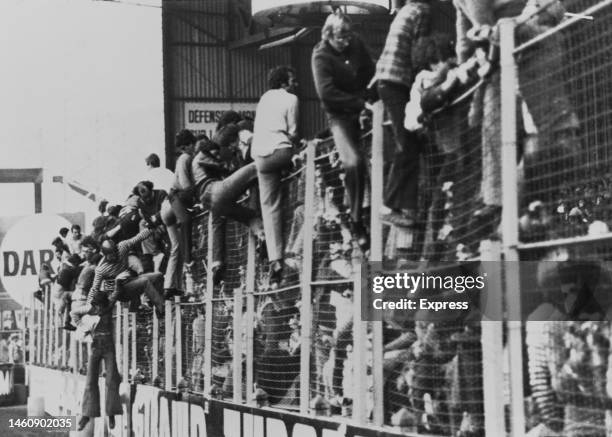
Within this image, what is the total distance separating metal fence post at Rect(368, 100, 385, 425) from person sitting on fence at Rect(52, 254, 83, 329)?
950cm

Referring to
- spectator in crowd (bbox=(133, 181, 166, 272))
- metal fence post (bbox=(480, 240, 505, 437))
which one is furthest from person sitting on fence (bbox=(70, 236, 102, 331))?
metal fence post (bbox=(480, 240, 505, 437))

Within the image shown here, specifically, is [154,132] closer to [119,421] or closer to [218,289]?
[119,421]

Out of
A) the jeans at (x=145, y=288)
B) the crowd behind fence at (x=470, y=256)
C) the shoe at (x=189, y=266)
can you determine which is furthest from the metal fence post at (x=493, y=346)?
the jeans at (x=145, y=288)

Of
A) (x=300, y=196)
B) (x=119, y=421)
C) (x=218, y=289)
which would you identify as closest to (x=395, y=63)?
(x=300, y=196)

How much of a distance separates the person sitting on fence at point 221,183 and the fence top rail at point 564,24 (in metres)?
3.45

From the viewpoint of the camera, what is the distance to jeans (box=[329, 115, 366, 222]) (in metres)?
5.13

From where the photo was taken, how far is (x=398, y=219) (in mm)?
4566

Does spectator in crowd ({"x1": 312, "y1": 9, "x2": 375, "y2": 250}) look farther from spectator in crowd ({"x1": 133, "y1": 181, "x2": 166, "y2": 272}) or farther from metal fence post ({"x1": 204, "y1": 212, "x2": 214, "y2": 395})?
spectator in crowd ({"x1": 133, "y1": 181, "x2": 166, "y2": 272})

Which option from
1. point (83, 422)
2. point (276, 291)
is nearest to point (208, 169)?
point (276, 291)

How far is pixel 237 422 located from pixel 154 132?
17.2 m

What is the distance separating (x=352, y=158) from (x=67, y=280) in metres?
9.44

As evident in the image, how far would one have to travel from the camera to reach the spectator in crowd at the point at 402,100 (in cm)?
455

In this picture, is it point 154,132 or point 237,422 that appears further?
point 154,132

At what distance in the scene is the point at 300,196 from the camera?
623 cm
